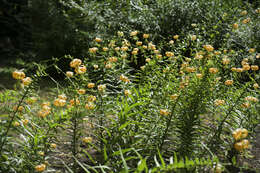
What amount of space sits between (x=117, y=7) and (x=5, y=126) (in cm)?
422

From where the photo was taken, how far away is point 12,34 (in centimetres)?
774

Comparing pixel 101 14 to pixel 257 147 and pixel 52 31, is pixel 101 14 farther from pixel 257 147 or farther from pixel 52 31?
pixel 257 147

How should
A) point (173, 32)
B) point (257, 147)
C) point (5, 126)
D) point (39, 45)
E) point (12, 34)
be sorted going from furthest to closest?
1. point (12, 34)
2. point (39, 45)
3. point (173, 32)
4. point (257, 147)
5. point (5, 126)

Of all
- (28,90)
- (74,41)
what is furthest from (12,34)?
(28,90)

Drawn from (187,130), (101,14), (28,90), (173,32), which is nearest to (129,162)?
(187,130)

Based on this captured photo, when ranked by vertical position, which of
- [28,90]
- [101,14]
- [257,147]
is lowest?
[257,147]

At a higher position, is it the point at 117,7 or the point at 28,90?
the point at 117,7

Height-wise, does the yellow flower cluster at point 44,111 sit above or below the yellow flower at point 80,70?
below

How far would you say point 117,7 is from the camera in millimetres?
5305

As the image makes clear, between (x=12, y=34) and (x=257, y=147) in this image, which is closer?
(x=257, y=147)

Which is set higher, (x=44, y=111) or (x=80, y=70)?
(x=80, y=70)

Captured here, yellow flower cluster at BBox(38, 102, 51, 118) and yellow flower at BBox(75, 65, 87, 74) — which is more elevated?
yellow flower at BBox(75, 65, 87, 74)

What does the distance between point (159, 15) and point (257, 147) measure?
137 inches

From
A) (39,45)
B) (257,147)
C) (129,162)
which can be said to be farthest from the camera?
(39,45)
